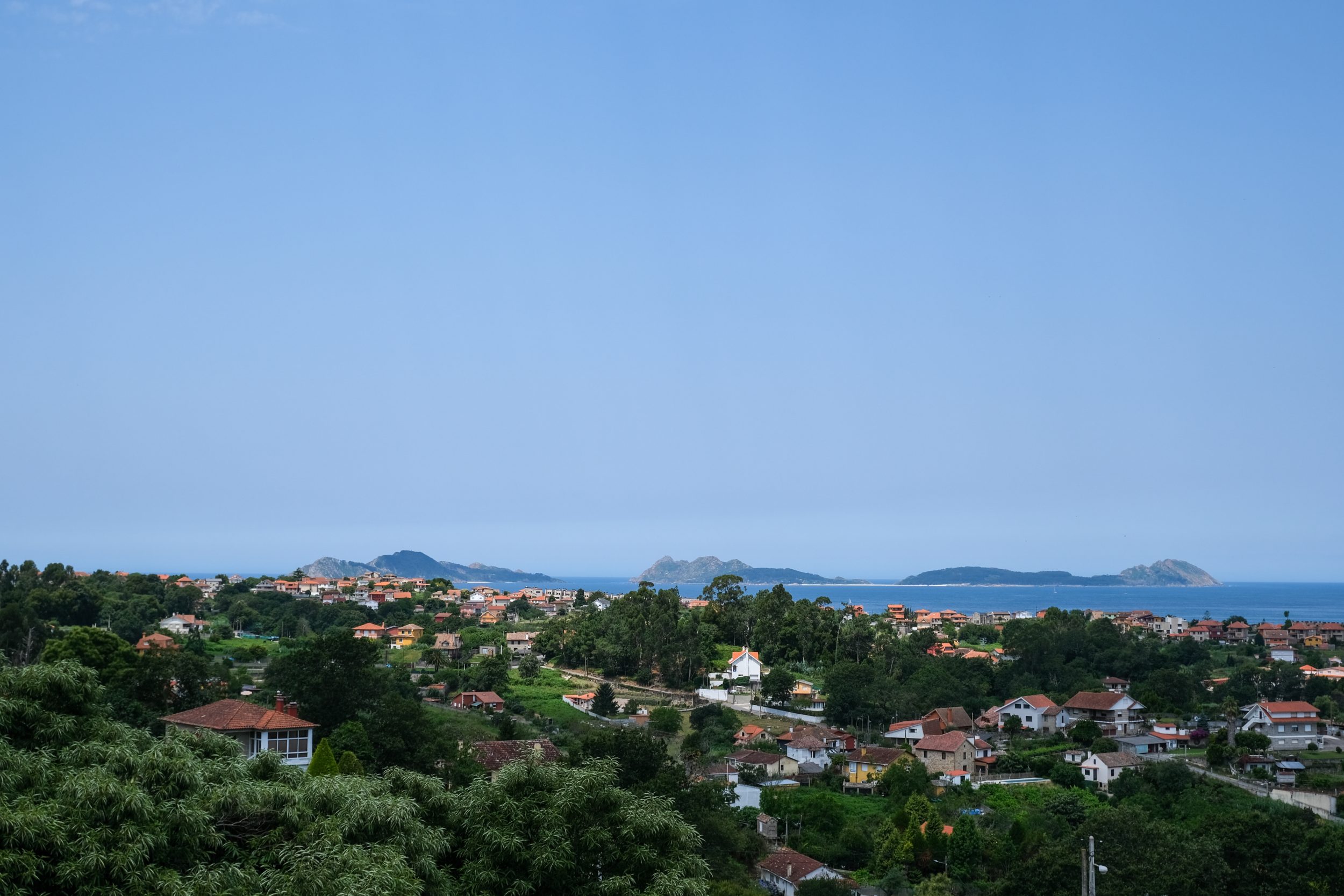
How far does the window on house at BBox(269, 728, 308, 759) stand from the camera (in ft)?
74.9

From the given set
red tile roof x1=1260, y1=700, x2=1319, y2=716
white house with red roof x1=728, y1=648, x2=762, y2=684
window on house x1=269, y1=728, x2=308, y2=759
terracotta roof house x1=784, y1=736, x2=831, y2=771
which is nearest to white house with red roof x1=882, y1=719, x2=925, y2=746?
terracotta roof house x1=784, y1=736, x2=831, y2=771

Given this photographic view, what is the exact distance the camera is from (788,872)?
23.3 metres

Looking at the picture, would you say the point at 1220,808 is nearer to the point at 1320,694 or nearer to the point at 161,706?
the point at 1320,694

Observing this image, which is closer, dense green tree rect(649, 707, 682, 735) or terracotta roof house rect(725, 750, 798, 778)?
terracotta roof house rect(725, 750, 798, 778)

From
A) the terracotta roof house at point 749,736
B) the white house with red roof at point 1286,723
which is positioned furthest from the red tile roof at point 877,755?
the white house with red roof at point 1286,723

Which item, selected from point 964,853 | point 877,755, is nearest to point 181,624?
point 877,755

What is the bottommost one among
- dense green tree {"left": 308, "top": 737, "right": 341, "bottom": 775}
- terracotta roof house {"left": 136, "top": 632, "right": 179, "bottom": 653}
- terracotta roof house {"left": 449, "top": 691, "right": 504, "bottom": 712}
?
terracotta roof house {"left": 449, "top": 691, "right": 504, "bottom": 712}

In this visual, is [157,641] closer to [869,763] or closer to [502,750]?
[502,750]

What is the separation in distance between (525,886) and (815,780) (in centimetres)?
2372

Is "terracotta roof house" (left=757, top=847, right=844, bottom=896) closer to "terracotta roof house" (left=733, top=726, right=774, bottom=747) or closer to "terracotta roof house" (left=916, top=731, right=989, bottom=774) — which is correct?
"terracotta roof house" (left=916, top=731, right=989, bottom=774)

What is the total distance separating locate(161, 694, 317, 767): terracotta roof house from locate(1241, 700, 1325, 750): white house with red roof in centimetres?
3441

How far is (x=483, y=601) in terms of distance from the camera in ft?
310

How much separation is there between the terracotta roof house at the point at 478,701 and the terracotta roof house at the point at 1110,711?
23182mm

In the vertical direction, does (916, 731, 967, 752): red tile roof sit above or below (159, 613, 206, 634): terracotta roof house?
below
